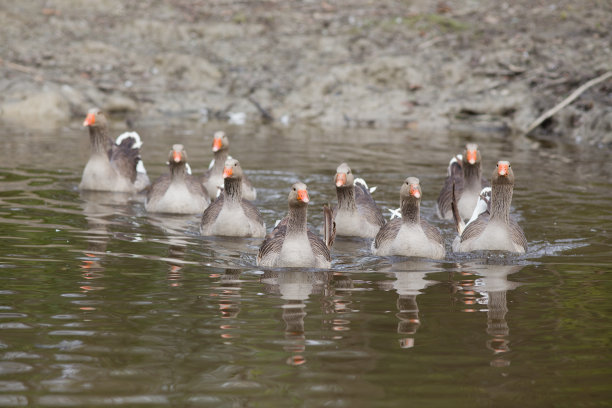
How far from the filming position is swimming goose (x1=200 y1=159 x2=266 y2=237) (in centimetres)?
1173

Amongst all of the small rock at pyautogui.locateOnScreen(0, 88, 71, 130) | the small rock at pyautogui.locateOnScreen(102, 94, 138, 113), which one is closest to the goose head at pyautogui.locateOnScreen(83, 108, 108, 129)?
the small rock at pyautogui.locateOnScreen(0, 88, 71, 130)

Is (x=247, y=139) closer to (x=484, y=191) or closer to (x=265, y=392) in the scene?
(x=484, y=191)

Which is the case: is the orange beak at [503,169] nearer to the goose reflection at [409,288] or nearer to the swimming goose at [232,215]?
the goose reflection at [409,288]

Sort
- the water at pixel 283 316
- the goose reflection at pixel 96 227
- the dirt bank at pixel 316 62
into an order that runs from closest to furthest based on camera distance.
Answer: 1. the water at pixel 283 316
2. the goose reflection at pixel 96 227
3. the dirt bank at pixel 316 62

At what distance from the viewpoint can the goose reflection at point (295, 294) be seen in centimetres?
686

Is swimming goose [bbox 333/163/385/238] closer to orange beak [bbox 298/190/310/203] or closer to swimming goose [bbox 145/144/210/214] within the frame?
orange beak [bbox 298/190/310/203]

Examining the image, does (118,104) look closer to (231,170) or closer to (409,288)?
(231,170)

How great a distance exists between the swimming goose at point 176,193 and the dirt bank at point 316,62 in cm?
937

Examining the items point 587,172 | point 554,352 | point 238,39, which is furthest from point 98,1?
point 554,352

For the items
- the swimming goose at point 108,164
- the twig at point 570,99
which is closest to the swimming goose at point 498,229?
the swimming goose at point 108,164

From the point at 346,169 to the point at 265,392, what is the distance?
5992 millimetres

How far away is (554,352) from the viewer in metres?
6.82

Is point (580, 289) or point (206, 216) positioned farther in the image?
point (206, 216)

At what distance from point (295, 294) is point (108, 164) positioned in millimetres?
7167
